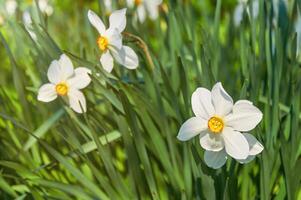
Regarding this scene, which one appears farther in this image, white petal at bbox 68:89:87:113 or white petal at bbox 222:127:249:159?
white petal at bbox 68:89:87:113

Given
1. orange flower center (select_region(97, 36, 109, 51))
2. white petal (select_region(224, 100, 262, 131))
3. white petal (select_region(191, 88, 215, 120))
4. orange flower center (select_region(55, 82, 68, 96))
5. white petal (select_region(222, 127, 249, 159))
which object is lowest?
white petal (select_region(222, 127, 249, 159))

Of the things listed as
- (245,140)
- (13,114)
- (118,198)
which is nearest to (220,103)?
(245,140)

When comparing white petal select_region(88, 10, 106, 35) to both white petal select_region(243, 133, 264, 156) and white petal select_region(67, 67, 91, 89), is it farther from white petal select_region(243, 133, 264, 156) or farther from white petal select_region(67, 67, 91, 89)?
white petal select_region(243, 133, 264, 156)

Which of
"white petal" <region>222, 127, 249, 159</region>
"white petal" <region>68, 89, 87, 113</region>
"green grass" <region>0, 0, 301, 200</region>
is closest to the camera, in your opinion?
"white petal" <region>222, 127, 249, 159</region>

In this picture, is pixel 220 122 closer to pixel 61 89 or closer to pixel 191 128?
pixel 191 128

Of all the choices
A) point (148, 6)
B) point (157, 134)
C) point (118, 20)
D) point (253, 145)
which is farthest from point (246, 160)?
point (148, 6)

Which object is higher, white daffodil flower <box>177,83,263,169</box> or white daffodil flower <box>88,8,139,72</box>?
white daffodil flower <box>88,8,139,72</box>

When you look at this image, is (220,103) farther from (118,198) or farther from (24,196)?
(24,196)

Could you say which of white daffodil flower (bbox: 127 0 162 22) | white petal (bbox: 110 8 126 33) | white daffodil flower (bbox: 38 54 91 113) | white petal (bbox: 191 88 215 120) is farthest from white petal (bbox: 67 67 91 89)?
white daffodil flower (bbox: 127 0 162 22)
